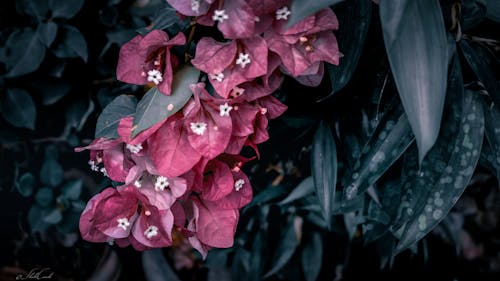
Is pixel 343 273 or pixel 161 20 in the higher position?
pixel 161 20

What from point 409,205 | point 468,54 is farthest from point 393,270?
point 468,54

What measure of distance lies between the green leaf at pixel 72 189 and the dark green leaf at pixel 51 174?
0.02m

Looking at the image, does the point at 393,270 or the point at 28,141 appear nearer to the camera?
the point at 28,141

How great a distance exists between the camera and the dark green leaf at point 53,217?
0.96 metres

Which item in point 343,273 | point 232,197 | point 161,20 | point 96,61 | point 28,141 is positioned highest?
point 161,20

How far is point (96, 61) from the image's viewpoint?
974 millimetres

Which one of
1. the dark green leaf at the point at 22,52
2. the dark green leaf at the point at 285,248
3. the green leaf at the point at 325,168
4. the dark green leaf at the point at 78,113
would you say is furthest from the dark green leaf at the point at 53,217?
the green leaf at the point at 325,168

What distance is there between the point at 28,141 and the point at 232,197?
0.59 meters

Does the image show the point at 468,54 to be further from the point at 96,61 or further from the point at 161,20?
the point at 96,61

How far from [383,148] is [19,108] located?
0.64m

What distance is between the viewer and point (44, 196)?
0.97 m

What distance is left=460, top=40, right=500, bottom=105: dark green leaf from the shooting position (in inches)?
23.8

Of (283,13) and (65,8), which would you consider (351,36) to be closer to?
(283,13)

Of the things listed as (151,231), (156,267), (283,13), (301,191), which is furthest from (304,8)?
(156,267)
